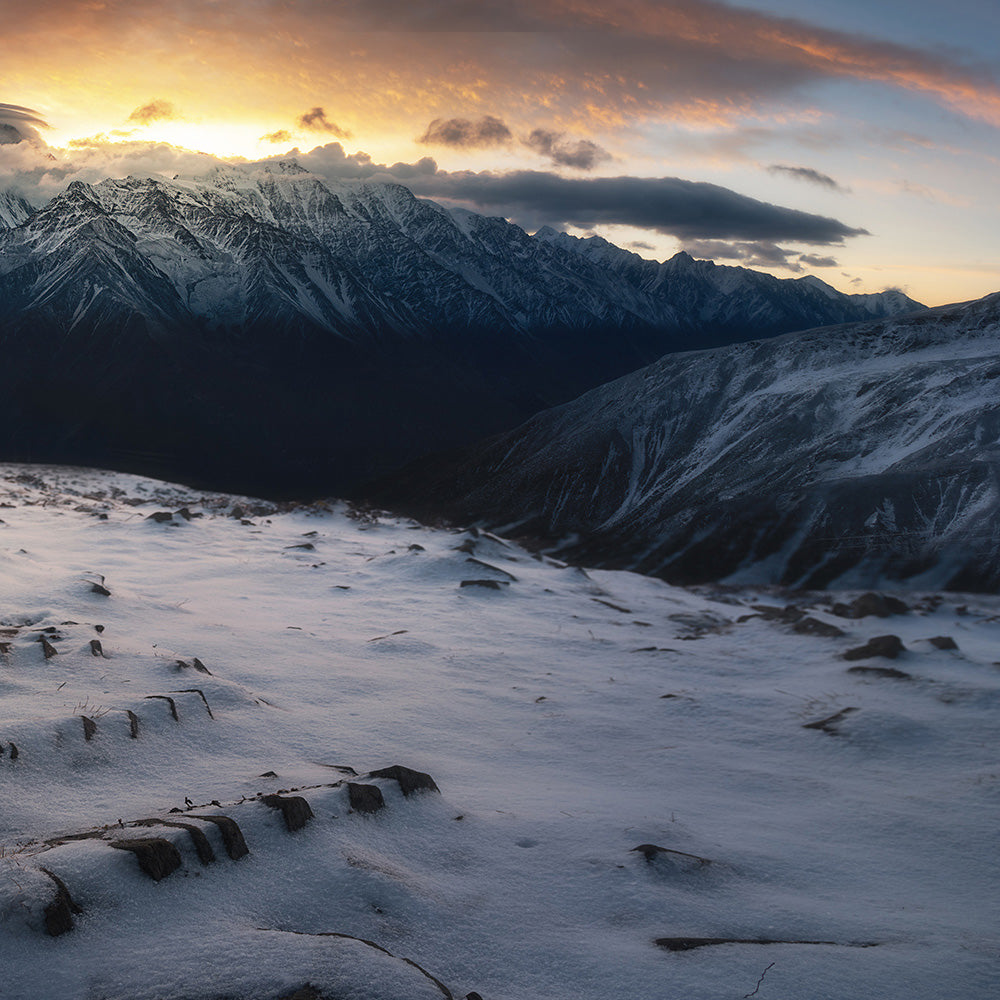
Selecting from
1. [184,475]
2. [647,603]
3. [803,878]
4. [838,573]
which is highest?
[803,878]

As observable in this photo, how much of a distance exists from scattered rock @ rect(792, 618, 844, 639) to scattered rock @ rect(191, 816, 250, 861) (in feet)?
39.3

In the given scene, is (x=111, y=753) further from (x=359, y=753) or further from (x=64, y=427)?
(x=64, y=427)

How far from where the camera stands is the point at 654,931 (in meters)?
4.34

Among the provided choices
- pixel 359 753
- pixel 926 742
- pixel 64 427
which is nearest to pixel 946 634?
pixel 926 742

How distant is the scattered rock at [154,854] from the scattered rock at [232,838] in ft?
0.95

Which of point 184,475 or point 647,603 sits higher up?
point 647,603

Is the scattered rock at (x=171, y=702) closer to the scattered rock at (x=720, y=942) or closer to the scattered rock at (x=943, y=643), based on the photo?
the scattered rock at (x=720, y=942)

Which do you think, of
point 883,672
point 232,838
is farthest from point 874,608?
point 232,838

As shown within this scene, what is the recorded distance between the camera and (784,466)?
59875 millimetres

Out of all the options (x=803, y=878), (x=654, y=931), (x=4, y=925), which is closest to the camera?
(x=4, y=925)

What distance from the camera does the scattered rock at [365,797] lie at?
5.04 metres

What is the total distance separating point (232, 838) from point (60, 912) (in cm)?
91

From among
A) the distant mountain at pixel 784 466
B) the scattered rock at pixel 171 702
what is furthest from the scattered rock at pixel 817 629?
the distant mountain at pixel 784 466

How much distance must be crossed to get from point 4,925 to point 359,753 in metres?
3.54
